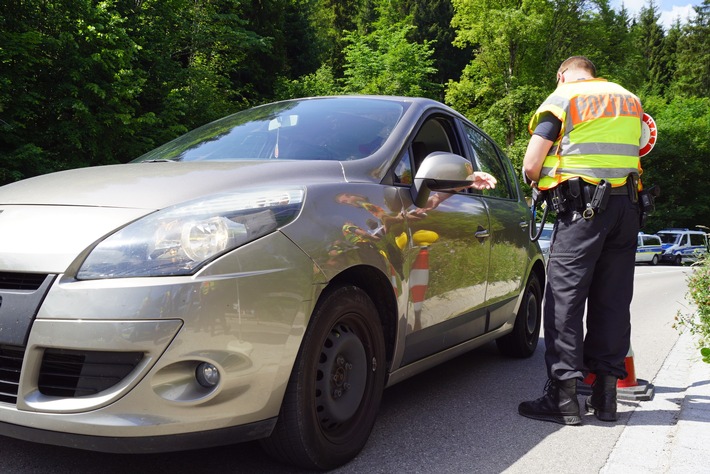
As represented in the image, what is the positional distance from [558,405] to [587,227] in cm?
96

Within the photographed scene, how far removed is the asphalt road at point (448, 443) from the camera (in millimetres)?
2744

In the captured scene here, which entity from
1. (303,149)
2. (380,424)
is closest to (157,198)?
(303,149)

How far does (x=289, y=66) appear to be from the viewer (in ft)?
111

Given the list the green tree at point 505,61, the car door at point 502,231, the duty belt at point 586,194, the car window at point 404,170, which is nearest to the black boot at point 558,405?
the car door at point 502,231

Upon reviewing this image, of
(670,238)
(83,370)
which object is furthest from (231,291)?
(670,238)

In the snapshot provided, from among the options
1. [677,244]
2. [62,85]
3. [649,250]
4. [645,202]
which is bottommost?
[677,244]

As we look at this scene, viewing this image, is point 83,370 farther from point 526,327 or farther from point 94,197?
point 526,327

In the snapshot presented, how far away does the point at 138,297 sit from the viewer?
2.12 m

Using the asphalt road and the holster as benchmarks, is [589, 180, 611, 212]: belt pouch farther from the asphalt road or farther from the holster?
the asphalt road

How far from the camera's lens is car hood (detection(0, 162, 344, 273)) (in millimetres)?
2236

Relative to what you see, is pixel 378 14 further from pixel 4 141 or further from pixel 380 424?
pixel 380 424

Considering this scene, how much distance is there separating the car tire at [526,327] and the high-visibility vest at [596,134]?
1.59 metres

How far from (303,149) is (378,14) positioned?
48.2 meters

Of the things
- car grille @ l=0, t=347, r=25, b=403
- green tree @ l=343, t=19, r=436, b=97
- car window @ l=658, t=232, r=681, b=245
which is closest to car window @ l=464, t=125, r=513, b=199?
car grille @ l=0, t=347, r=25, b=403
